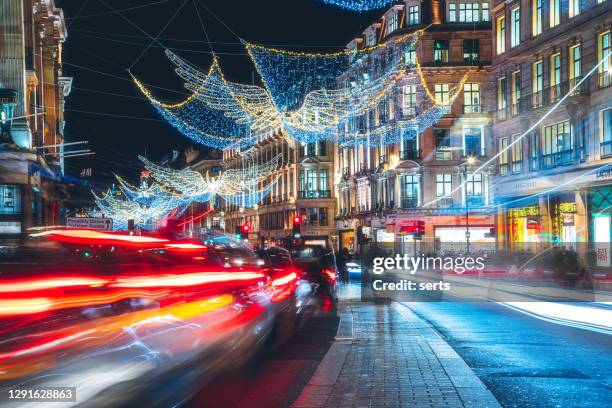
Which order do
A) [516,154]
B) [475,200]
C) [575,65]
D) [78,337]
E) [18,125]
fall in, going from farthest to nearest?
[475,200] → [516,154] → [18,125] → [575,65] → [78,337]

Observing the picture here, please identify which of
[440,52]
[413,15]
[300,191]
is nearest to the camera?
[440,52]

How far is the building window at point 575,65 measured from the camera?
119 feet

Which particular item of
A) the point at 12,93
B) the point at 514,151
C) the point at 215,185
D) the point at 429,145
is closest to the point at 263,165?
the point at 215,185

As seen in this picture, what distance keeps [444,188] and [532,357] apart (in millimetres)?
47956

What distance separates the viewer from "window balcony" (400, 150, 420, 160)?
59.1 m

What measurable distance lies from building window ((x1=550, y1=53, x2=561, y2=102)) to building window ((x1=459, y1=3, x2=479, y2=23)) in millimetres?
20671

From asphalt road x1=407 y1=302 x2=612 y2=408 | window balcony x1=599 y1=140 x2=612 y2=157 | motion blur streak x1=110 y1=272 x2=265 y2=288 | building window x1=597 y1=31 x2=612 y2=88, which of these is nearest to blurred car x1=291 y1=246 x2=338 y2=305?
asphalt road x1=407 y1=302 x2=612 y2=408

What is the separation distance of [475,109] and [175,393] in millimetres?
52769

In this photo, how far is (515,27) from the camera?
42844 mm

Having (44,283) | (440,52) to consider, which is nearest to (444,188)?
(440,52)

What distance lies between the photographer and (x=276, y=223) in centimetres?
8725

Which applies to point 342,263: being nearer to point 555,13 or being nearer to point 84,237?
point 555,13

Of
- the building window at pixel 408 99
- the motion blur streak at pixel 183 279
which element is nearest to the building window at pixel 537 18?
the building window at pixel 408 99

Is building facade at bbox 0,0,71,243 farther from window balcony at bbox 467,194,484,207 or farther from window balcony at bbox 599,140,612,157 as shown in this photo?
window balcony at bbox 467,194,484,207
